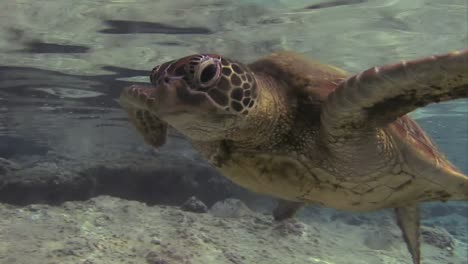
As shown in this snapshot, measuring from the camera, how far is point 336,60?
12.2 m

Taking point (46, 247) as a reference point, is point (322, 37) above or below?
above

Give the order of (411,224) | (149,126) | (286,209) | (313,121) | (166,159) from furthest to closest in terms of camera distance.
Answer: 1. (166,159)
2. (286,209)
3. (411,224)
4. (149,126)
5. (313,121)

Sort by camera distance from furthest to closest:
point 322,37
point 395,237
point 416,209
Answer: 1. point 395,237
2. point 322,37
3. point 416,209

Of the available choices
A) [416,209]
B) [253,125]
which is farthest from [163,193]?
[253,125]

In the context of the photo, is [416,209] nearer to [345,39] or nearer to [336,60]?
[345,39]

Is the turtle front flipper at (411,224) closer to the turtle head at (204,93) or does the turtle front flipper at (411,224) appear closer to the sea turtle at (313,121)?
the sea turtle at (313,121)

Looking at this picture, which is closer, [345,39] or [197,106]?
[197,106]

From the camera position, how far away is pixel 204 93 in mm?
2549

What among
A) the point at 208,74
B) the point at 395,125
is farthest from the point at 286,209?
the point at 208,74

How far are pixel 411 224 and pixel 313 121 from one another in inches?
86.1

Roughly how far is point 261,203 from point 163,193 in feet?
13.8

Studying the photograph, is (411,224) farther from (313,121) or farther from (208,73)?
(208,73)

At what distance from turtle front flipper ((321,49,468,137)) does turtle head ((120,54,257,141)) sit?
23.2 inches

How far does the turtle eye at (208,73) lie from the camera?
99.7 inches
